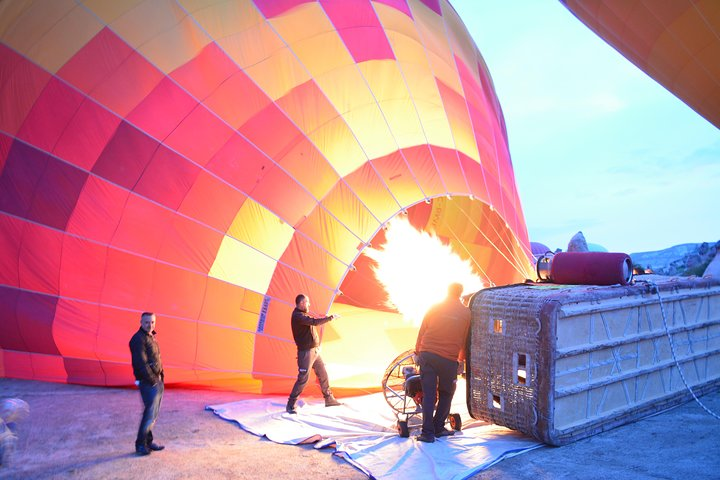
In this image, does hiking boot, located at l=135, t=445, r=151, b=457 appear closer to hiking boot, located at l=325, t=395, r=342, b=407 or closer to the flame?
hiking boot, located at l=325, t=395, r=342, b=407

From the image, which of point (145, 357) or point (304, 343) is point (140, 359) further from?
point (304, 343)

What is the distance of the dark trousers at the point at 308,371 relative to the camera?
18.1ft

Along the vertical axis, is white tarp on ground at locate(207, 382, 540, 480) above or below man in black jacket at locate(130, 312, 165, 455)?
below

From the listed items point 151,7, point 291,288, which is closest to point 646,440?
point 291,288

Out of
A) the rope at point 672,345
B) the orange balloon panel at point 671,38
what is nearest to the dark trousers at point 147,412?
the rope at point 672,345

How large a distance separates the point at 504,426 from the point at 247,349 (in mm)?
2814

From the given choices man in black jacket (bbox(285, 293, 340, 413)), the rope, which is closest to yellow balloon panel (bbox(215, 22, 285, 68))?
man in black jacket (bbox(285, 293, 340, 413))

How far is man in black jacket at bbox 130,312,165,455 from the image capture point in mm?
4270

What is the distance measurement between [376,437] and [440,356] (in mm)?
848

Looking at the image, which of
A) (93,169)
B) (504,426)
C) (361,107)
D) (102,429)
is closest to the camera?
(504,426)

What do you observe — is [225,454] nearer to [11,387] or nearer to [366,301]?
[11,387]

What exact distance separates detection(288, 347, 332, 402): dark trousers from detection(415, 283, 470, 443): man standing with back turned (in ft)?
4.44

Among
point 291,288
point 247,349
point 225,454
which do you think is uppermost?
point 291,288

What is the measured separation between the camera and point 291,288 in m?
6.12
